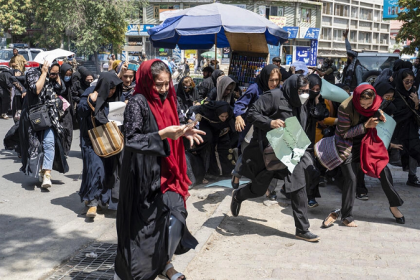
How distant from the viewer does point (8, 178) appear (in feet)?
26.9

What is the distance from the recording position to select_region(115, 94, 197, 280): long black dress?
11.8 feet

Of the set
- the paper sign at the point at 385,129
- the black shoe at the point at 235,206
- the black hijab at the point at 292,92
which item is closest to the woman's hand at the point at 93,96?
the black shoe at the point at 235,206

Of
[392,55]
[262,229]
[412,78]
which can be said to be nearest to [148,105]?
[262,229]

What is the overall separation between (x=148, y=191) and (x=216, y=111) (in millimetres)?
4075

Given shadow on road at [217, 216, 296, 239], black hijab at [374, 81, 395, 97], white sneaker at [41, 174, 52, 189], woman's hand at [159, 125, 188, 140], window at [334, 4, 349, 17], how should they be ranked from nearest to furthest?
woman's hand at [159, 125, 188, 140] < shadow on road at [217, 216, 296, 239] < black hijab at [374, 81, 395, 97] < white sneaker at [41, 174, 52, 189] < window at [334, 4, 349, 17]

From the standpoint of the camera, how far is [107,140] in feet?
18.9

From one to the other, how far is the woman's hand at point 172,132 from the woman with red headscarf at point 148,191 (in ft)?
0.08

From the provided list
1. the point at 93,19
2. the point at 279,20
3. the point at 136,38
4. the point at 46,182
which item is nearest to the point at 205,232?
the point at 46,182

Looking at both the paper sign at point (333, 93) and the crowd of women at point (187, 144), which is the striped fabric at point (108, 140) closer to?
the crowd of women at point (187, 144)

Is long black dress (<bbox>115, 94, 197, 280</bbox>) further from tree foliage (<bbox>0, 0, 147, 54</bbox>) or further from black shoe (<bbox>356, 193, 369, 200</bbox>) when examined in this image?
tree foliage (<bbox>0, 0, 147, 54</bbox>)

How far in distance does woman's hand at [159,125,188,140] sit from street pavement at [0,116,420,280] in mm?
1446

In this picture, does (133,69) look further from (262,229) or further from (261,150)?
(262,229)

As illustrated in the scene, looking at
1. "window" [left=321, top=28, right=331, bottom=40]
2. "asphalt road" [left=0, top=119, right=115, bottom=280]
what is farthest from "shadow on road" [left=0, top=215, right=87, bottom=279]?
"window" [left=321, top=28, right=331, bottom=40]

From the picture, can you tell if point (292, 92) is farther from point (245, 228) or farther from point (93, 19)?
point (93, 19)
